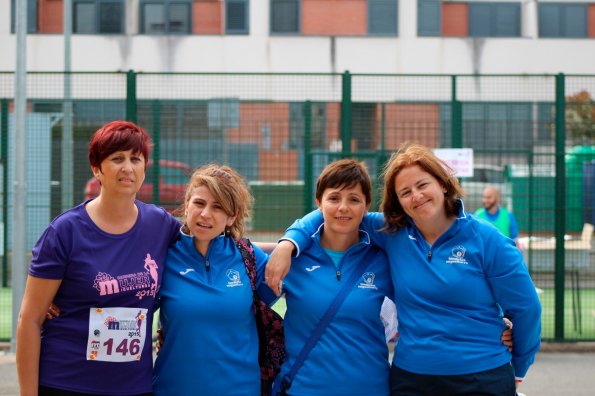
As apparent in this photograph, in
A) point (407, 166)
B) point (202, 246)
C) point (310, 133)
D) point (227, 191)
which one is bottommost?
point (202, 246)

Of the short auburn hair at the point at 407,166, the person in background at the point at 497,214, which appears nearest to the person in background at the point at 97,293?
the short auburn hair at the point at 407,166

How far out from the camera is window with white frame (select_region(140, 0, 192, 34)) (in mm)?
29875

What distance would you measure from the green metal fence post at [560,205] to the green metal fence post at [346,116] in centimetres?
237

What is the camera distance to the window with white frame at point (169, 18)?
2988cm

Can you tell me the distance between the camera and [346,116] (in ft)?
30.9

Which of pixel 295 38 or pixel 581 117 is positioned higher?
pixel 295 38

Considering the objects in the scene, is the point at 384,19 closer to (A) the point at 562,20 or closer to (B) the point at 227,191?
(A) the point at 562,20

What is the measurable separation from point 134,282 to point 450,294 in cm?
130

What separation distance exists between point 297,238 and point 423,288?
24.0 inches

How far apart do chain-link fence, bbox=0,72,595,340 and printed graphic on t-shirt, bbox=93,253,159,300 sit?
5.71 metres

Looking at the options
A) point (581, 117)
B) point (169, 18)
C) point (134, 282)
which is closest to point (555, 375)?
point (581, 117)

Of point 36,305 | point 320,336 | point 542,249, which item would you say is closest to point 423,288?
point 320,336

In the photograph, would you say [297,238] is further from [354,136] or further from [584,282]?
[584,282]

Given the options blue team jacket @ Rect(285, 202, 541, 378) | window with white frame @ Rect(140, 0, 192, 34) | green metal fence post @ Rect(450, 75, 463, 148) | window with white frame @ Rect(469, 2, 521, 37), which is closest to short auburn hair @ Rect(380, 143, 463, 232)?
blue team jacket @ Rect(285, 202, 541, 378)
